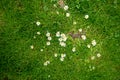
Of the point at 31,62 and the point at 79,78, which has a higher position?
the point at 31,62

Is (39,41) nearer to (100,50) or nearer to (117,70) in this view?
(100,50)

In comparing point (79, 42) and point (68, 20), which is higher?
point (68, 20)

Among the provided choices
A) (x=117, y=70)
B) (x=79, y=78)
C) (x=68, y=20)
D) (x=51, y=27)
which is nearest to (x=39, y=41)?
(x=51, y=27)

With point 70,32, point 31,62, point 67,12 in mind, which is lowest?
point 31,62

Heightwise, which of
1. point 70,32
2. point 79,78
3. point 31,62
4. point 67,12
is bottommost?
point 79,78

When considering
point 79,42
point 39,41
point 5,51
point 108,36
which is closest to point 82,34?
point 79,42

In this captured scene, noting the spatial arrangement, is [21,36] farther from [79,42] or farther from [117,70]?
[117,70]
